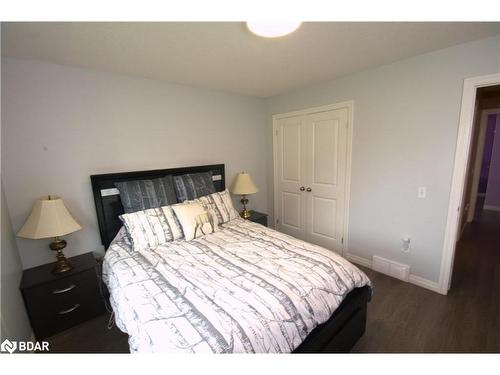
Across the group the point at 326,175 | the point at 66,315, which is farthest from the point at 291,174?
the point at 66,315

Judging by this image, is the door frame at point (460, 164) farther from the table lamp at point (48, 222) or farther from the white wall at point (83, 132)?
the table lamp at point (48, 222)

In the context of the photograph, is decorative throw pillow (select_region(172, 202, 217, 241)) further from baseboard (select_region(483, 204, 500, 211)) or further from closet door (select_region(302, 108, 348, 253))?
baseboard (select_region(483, 204, 500, 211))

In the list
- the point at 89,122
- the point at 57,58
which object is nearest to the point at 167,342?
the point at 89,122

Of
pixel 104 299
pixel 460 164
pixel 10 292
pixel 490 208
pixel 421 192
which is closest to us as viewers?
pixel 10 292

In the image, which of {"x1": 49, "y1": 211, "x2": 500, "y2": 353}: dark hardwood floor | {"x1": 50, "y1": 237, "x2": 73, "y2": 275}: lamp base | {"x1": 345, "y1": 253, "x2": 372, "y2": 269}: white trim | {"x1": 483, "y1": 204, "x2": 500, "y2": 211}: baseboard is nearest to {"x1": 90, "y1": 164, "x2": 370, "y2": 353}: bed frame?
{"x1": 49, "y1": 211, "x2": 500, "y2": 353}: dark hardwood floor

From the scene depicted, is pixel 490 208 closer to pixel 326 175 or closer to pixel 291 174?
pixel 326 175

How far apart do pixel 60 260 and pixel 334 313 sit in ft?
7.10

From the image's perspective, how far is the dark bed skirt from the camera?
1.23m

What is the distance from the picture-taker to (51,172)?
1874 mm

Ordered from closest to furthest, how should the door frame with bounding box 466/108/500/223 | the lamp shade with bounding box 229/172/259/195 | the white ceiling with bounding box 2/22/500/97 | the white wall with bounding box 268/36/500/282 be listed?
1. the white ceiling with bounding box 2/22/500/97
2. the white wall with bounding box 268/36/500/282
3. the lamp shade with bounding box 229/172/259/195
4. the door frame with bounding box 466/108/500/223

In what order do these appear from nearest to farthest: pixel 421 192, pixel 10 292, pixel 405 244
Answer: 1. pixel 10 292
2. pixel 421 192
3. pixel 405 244

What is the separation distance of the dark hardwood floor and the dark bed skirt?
153mm

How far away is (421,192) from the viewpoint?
208cm

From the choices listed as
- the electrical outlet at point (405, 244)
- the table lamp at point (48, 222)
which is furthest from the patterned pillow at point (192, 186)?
the electrical outlet at point (405, 244)
